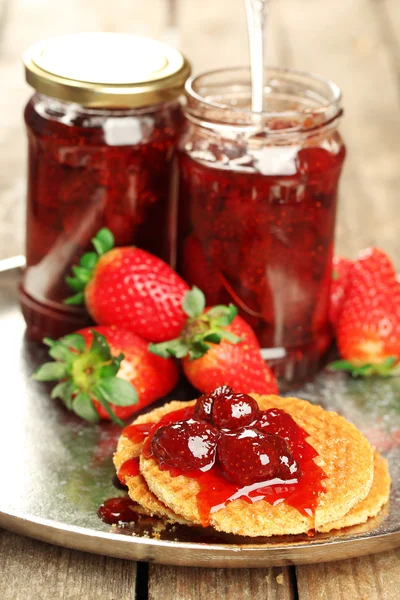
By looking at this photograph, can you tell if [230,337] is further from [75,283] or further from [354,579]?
[354,579]

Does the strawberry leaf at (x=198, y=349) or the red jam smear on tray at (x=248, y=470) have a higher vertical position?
the red jam smear on tray at (x=248, y=470)

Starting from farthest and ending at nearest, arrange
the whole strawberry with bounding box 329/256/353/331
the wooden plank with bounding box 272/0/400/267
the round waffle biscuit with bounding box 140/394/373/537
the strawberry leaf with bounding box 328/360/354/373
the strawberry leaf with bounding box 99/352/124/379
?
the wooden plank with bounding box 272/0/400/267
the whole strawberry with bounding box 329/256/353/331
the strawberry leaf with bounding box 328/360/354/373
the strawberry leaf with bounding box 99/352/124/379
the round waffle biscuit with bounding box 140/394/373/537

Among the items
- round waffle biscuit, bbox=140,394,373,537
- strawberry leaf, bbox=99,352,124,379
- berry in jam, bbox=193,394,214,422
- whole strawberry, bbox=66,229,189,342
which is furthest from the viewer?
whole strawberry, bbox=66,229,189,342

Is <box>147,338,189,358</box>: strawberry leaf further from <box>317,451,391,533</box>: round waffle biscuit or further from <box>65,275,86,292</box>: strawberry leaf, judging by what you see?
<box>317,451,391,533</box>: round waffle biscuit

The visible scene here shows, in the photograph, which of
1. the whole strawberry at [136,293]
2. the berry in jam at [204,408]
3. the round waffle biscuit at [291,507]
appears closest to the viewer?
the round waffle biscuit at [291,507]

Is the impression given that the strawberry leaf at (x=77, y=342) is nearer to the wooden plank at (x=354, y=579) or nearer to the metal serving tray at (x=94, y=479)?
the metal serving tray at (x=94, y=479)

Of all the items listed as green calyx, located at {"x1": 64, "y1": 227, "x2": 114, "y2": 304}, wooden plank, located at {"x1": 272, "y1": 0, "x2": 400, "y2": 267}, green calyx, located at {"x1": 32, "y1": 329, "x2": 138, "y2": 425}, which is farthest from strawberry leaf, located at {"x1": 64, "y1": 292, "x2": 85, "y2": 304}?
wooden plank, located at {"x1": 272, "y1": 0, "x2": 400, "y2": 267}

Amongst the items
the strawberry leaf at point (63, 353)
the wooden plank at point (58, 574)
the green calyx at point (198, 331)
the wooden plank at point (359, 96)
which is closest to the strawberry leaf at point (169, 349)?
the green calyx at point (198, 331)
